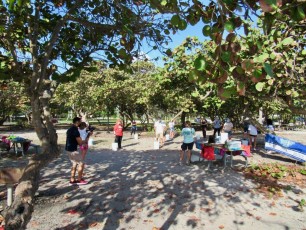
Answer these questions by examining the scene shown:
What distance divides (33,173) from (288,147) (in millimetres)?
11658

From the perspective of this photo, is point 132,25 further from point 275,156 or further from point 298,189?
point 275,156

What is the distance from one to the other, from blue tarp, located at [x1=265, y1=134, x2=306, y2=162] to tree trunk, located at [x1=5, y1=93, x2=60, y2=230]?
1071cm

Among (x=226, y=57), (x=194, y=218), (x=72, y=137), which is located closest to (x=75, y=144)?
(x=72, y=137)

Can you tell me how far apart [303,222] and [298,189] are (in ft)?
8.81

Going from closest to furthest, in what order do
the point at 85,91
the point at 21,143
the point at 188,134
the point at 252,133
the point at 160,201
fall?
the point at 160,201
the point at 188,134
the point at 21,143
the point at 252,133
the point at 85,91

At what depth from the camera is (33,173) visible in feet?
10.8

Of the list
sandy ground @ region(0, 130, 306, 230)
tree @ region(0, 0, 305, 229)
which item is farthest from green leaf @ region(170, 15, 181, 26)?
sandy ground @ region(0, 130, 306, 230)

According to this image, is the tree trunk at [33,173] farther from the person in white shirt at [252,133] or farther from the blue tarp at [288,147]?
the person in white shirt at [252,133]

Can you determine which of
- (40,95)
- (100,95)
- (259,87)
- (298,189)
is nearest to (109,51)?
(40,95)

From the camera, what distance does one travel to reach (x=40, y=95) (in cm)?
411

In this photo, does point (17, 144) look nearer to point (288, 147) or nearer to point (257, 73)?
point (288, 147)

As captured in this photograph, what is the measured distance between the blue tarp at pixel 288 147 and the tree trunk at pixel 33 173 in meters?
10.7

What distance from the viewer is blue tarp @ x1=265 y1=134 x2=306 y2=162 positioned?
40.0ft

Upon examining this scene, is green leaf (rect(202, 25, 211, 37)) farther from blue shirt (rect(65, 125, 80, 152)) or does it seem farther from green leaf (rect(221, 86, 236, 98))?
blue shirt (rect(65, 125, 80, 152))
